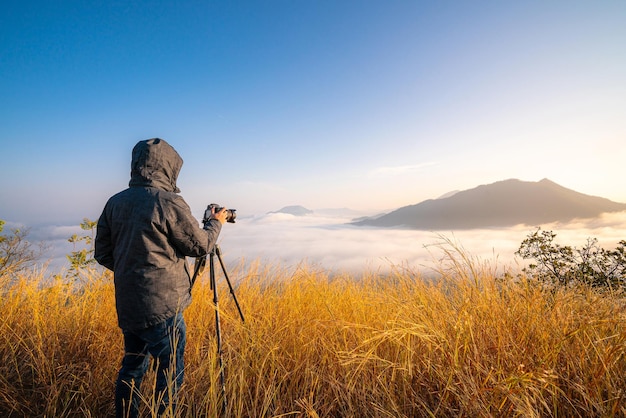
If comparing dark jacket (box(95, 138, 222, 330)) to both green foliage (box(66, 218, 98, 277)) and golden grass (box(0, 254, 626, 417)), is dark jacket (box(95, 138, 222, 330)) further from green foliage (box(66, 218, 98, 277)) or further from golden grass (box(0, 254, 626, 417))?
green foliage (box(66, 218, 98, 277))

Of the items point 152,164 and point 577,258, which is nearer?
point 152,164

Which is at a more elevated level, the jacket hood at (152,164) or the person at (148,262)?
the jacket hood at (152,164)

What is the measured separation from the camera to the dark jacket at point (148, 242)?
172 cm

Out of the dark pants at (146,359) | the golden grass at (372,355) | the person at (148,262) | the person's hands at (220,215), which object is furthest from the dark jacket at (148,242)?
the golden grass at (372,355)

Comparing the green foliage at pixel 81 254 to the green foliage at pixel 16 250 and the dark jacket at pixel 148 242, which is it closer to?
the green foliage at pixel 16 250

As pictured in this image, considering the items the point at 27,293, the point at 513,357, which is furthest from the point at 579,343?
the point at 27,293

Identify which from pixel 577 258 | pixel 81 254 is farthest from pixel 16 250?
pixel 577 258

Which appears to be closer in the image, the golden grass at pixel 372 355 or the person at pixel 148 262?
the golden grass at pixel 372 355

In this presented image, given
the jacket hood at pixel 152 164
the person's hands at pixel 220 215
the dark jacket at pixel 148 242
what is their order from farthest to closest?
the person's hands at pixel 220 215, the jacket hood at pixel 152 164, the dark jacket at pixel 148 242

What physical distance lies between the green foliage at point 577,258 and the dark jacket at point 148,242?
5899mm

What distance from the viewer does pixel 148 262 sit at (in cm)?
173

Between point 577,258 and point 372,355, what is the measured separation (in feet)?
23.7

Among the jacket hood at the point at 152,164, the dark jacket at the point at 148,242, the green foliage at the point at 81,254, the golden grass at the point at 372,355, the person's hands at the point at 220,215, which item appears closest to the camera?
the golden grass at the point at 372,355

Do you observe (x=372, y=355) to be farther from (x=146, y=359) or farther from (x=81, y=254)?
(x=81, y=254)
